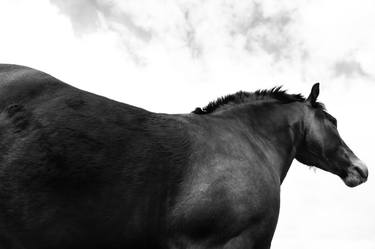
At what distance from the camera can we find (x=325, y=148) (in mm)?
7996

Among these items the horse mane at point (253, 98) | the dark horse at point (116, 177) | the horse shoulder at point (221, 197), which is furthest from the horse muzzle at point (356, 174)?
the horse shoulder at point (221, 197)

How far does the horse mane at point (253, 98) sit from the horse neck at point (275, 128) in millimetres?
139

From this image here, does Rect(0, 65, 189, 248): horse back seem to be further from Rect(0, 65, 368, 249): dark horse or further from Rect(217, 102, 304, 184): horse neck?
Rect(217, 102, 304, 184): horse neck

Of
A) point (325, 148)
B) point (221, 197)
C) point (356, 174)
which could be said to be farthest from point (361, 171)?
point (221, 197)

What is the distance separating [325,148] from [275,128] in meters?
1.23

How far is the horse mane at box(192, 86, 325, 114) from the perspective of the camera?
23.6 feet

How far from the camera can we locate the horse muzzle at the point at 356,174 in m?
8.16

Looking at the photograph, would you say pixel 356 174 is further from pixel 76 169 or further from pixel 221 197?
pixel 76 169

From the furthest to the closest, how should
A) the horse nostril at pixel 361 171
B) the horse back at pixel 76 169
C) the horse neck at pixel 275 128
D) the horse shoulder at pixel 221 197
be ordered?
1. the horse nostril at pixel 361 171
2. the horse neck at pixel 275 128
3. the horse shoulder at pixel 221 197
4. the horse back at pixel 76 169

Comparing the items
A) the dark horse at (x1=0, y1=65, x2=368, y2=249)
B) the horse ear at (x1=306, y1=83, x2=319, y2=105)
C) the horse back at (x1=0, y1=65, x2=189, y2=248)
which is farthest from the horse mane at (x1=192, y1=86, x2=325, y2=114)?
the horse back at (x1=0, y1=65, x2=189, y2=248)

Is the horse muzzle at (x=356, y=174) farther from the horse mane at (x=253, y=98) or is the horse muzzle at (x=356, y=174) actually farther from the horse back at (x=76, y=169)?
the horse back at (x=76, y=169)

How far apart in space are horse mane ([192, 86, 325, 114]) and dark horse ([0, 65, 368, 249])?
1.12 metres

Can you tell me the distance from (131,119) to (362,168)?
4999 mm

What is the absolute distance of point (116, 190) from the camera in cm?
471
